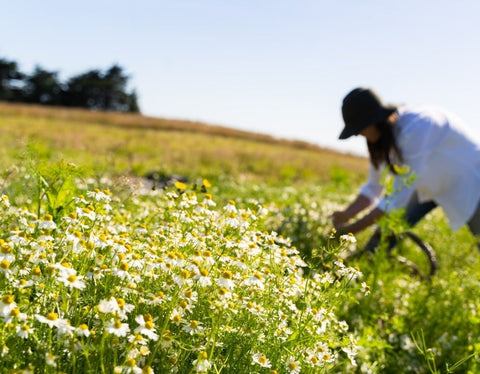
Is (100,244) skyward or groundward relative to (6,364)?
skyward

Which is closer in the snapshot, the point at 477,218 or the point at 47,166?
the point at 47,166

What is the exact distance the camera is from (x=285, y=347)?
2.18 m

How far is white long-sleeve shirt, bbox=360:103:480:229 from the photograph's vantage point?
4.42 meters

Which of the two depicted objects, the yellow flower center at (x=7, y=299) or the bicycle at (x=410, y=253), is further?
the bicycle at (x=410, y=253)

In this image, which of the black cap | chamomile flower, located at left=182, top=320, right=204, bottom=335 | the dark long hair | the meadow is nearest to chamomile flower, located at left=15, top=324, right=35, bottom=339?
the meadow

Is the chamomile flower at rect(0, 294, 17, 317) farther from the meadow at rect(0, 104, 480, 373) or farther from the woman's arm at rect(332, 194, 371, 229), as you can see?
the woman's arm at rect(332, 194, 371, 229)

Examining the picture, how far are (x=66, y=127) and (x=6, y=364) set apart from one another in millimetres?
20891

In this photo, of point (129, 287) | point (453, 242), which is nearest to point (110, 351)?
point (129, 287)

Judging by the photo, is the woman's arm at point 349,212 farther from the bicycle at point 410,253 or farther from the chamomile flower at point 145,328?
the chamomile flower at point 145,328

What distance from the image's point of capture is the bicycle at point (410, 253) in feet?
Answer: 15.9

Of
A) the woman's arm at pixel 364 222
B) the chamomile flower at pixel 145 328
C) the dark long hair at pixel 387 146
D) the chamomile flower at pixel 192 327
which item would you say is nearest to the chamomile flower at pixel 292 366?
the chamomile flower at pixel 192 327

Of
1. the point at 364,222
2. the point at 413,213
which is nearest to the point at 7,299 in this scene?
the point at 364,222

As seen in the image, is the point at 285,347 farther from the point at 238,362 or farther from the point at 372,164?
the point at 372,164

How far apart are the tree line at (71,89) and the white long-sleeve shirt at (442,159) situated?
48964 mm
